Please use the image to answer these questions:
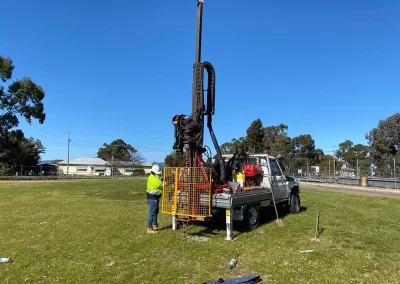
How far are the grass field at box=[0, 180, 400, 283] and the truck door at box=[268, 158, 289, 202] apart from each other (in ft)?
2.67

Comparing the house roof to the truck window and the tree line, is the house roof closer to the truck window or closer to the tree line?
the tree line

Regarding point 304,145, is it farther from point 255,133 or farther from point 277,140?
point 255,133

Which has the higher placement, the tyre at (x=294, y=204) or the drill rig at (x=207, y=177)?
the drill rig at (x=207, y=177)

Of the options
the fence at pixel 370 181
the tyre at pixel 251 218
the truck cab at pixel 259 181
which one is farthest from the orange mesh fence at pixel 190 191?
the fence at pixel 370 181

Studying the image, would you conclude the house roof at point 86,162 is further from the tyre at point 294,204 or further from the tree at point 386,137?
the tyre at point 294,204

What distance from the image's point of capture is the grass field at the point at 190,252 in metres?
6.02

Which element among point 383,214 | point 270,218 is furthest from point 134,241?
point 383,214

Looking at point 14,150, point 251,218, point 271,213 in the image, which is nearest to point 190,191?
point 251,218

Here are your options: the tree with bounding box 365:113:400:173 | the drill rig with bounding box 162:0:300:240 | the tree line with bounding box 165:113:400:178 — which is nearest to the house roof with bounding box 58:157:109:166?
the tree line with bounding box 165:113:400:178

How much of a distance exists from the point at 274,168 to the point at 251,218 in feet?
9.07

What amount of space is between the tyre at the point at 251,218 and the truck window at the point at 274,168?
6.97 ft

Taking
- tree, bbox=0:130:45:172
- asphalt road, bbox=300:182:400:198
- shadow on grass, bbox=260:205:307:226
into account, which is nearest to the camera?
shadow on grass, bbox=260:205:307:226

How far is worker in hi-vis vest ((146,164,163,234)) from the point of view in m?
9.58

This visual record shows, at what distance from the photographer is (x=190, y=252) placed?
7523mm
